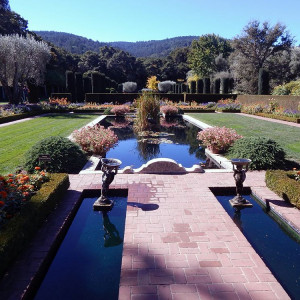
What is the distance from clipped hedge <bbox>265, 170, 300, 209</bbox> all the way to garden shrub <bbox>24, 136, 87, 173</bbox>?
3647 millimetres

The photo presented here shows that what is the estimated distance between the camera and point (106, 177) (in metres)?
3.94

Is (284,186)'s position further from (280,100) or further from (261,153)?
(280,100)

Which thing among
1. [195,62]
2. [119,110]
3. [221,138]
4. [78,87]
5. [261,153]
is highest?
[195,62]

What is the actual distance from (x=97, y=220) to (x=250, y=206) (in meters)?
2.27

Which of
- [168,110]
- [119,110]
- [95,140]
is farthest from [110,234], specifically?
[119,110]

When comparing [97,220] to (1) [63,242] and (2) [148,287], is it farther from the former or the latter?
(2) [148,287]

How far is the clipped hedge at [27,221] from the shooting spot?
2396mm

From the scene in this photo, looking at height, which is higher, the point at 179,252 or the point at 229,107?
the point at 229,107

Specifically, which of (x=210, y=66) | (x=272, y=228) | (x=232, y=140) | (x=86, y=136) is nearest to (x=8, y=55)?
(x=86, y=136)

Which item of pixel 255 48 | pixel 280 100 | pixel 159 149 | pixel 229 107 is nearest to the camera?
pixel 159 149

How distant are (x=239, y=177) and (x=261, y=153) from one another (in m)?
1.97

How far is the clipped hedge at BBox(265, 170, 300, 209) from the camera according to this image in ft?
12.4

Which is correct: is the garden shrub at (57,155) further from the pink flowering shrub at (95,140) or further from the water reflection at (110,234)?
the water reflection at (110,234)

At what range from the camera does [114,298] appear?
7.68ft
